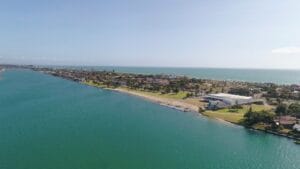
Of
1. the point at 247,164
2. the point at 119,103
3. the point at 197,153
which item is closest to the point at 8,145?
the point at 197,153

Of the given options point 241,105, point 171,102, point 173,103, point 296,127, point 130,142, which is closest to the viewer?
point 130,142

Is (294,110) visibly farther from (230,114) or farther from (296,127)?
(230,114)

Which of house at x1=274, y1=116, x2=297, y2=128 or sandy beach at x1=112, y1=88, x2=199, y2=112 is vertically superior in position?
house at x1=274, y1=116, x2=297, y2=128

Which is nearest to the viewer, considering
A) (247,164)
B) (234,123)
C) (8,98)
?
(247,164)

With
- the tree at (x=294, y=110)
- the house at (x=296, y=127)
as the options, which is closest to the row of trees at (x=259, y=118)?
the house at (x=296, y=127)

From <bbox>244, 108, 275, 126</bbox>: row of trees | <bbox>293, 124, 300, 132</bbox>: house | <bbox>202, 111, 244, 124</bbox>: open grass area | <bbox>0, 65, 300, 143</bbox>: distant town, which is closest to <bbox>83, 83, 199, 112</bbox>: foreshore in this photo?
<bbox>0, 65, 300, 143</bbox>: distant town

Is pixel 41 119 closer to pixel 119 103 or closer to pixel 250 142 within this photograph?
pixel 119 103

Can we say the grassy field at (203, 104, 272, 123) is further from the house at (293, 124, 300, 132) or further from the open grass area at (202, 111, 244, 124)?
the house at (293, 124, 300, 132)

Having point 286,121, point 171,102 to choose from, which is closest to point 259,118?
point 286,121
